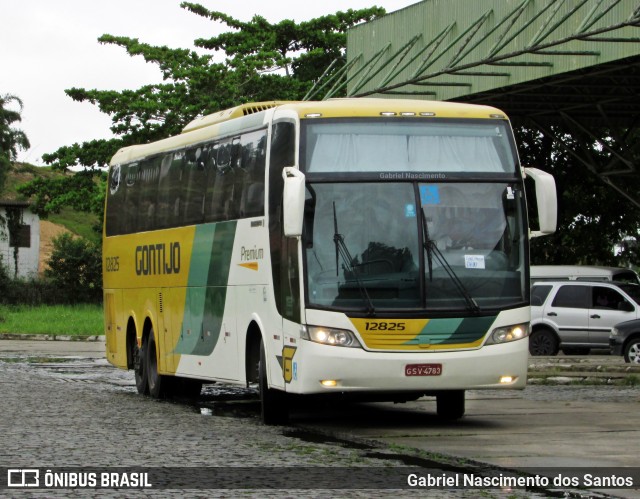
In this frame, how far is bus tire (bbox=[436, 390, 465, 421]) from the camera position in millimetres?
15930

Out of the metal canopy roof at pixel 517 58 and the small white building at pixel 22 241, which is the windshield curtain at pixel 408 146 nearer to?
the metal canopy roof at pixel 517 58

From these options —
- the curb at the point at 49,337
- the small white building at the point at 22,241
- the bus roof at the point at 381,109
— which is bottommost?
the curb at the point at 49,337

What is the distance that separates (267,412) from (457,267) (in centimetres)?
268

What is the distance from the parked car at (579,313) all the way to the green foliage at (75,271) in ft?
133

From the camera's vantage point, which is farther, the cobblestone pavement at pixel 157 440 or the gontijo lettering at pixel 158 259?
the gontijo lettering at pixel 158 259

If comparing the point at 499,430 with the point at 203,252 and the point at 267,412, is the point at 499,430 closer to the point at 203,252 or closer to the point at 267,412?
the point at 267,412

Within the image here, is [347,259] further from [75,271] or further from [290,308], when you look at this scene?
[75,271]

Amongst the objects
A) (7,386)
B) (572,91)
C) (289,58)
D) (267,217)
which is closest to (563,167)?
(572,91)

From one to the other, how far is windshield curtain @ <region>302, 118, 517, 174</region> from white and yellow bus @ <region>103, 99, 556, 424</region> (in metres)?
0.01

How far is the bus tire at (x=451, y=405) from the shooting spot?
15.9 m

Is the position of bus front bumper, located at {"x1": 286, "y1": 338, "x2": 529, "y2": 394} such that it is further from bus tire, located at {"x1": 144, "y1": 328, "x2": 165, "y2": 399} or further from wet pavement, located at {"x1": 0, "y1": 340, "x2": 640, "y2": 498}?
bus tire, located at {"x1": 144, "y1": 328, "x2": 165, "y2": 399}

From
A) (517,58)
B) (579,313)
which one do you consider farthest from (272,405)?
(579,313)

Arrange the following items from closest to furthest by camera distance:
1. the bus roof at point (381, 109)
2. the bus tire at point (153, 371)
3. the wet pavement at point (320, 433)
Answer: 1. the wet pavement at point (320, 433)
2. the bus roof at point (381, 109)
3. the bus tire at point (153, 371)

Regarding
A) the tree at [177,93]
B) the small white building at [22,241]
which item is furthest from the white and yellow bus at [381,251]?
the small white building at [22,241]
